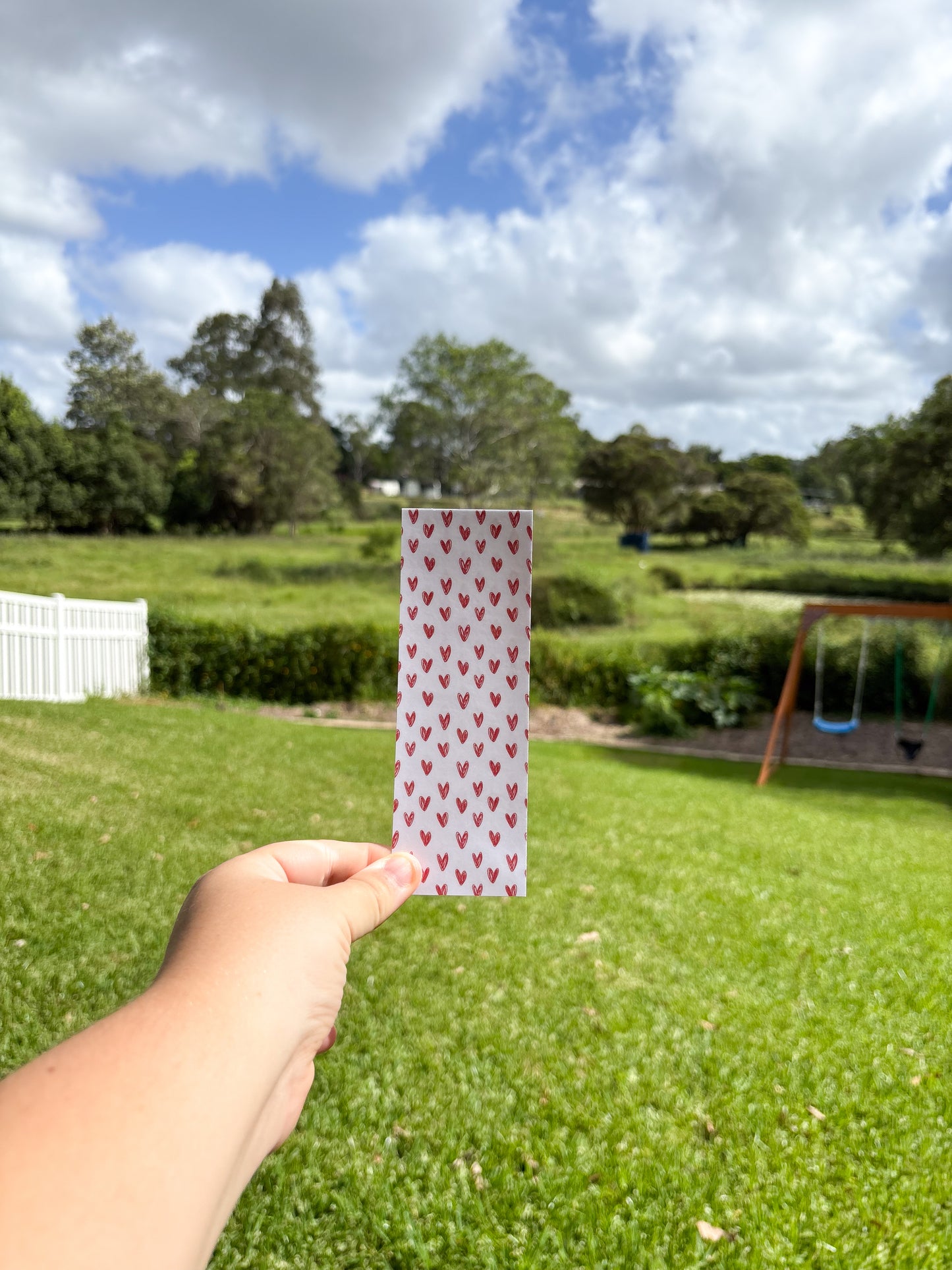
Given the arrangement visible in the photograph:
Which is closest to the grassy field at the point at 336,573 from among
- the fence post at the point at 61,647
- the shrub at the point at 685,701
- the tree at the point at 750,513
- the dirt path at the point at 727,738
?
the shrub at the point at 685,701

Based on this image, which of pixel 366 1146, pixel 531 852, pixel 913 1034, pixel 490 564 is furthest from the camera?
pixel 531 852

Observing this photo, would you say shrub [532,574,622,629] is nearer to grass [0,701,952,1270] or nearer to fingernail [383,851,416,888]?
grass [0,701,952,1270]

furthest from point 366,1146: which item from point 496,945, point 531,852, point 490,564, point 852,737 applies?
point 852,737

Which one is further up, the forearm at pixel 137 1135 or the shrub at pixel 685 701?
the forearm at pixel 137 1135

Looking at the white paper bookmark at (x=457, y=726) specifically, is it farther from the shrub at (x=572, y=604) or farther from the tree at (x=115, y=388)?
the tree at (x=115, y=388)

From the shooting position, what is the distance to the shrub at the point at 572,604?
16.0 m

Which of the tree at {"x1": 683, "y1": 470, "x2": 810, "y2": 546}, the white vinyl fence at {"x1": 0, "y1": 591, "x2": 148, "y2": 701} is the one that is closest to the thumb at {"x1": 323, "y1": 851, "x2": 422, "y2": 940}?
the white vinyl fence at {"x1": 0, "y1": 591, "x2": 148, "y2": 701}

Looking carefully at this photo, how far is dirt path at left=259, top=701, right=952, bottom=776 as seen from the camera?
9.96 metres

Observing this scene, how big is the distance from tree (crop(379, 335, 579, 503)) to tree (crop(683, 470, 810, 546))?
917 cm

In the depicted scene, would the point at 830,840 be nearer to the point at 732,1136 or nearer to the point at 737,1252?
the point at 732,1136

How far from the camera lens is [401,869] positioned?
1183 mm

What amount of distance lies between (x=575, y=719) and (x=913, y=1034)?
8.24m

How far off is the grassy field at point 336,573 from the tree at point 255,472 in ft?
3.75

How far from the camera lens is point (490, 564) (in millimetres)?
1224
